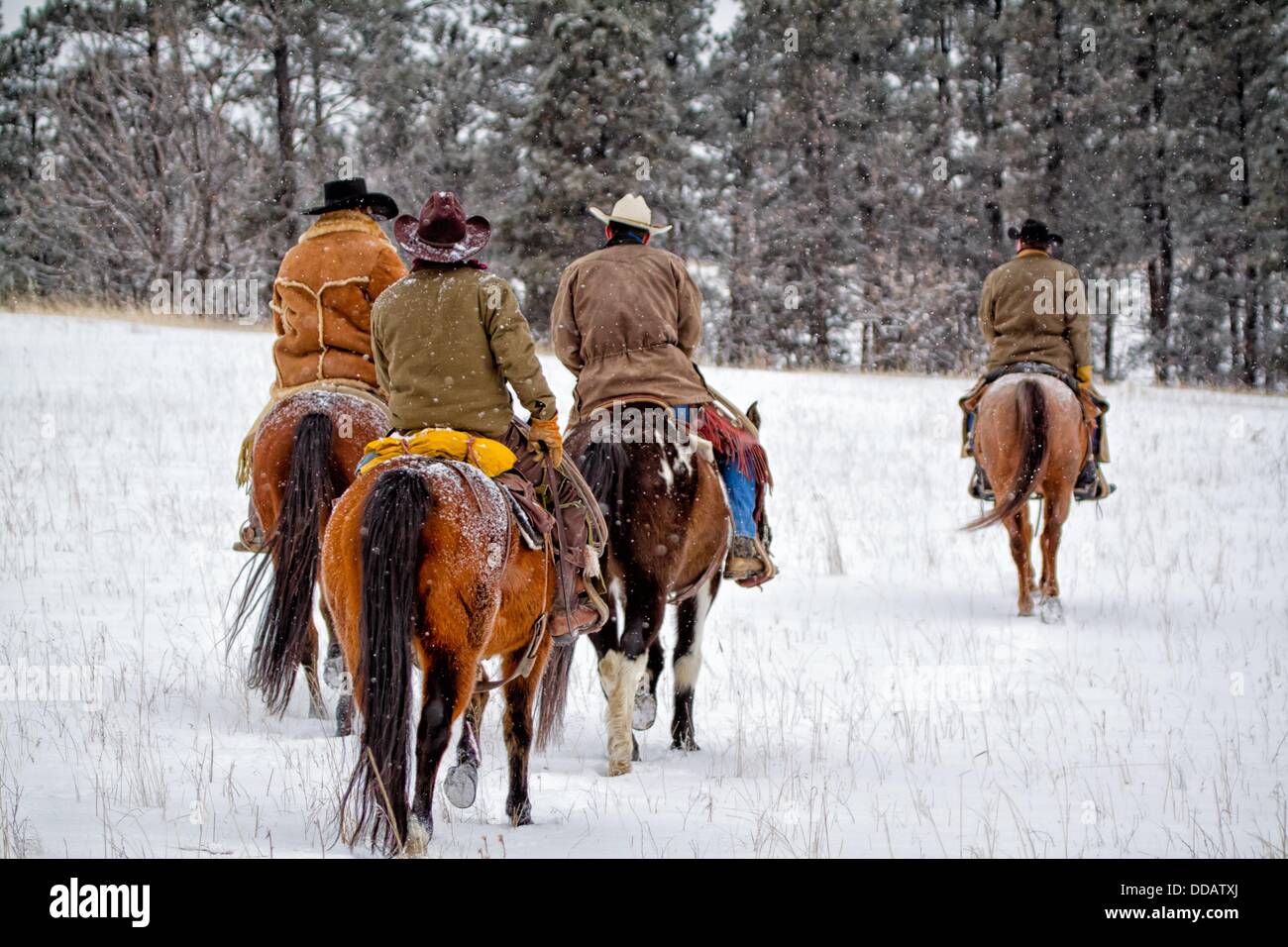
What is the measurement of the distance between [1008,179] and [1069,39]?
12.9ft

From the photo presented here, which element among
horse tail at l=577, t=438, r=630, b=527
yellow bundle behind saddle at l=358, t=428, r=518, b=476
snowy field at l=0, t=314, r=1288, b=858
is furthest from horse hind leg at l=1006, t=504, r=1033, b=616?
yellow bundle behind saddle at l=358, t=428, r=518, b=476

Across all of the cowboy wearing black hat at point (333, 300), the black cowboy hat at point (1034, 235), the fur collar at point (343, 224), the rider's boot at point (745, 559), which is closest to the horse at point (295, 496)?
the cowboy wearing black hat at point (333, 300)

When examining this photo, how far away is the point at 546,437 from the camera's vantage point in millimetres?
4992

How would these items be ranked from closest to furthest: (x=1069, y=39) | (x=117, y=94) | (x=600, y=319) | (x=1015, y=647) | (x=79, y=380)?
(x=600, y=319), (x=1015, y=647), (x=79, y=380), (x=117, y=94), (x=1069, y=39)

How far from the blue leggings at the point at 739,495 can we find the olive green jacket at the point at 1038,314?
4085mm

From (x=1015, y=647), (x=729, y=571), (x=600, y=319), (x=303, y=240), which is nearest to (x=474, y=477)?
(x=600, y=319)

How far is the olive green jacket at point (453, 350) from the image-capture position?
4.70 m

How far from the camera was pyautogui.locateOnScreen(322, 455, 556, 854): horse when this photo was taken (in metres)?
4.02

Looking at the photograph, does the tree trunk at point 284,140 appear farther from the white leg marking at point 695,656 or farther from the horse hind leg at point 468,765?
the horse hind leg at point 468,765

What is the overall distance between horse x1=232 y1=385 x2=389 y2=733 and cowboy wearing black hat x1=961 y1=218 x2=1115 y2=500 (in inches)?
218

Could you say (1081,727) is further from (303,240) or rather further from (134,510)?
(134,510)

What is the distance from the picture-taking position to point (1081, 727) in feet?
21.6

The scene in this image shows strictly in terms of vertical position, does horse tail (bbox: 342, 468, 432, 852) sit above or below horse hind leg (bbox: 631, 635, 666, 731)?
above

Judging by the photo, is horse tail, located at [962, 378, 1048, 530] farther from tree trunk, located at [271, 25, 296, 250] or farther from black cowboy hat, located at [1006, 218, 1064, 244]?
tree trunk, located at [271, 25, 296, 250]
